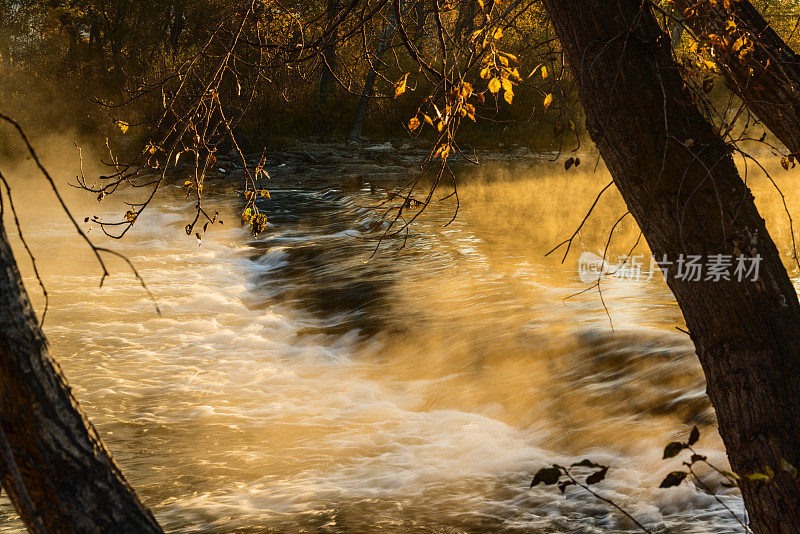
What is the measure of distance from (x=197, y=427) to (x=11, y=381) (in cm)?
541

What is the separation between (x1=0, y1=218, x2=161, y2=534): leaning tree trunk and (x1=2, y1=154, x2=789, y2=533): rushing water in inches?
140

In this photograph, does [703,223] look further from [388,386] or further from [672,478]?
[388,386]

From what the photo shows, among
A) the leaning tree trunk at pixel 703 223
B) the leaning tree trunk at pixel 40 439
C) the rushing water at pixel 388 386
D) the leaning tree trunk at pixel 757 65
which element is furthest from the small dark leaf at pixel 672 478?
the rushing water at pixel 388 386

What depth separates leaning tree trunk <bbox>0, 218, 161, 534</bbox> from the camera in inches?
63.9

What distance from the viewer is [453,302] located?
31.4ft

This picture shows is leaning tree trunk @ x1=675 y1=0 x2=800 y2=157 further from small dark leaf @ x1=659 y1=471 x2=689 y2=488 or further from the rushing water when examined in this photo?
the rushing water

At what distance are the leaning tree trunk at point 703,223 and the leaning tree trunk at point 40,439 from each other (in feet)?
6.02

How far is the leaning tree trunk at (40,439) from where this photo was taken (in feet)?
5.33

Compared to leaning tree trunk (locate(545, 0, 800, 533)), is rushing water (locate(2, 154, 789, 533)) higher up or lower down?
lower down

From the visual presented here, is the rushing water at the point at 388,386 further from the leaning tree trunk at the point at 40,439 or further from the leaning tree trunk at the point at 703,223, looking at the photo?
the leaning tree trunk at the point at 40,439

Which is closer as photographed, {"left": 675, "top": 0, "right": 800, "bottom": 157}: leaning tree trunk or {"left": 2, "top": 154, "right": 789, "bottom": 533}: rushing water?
{"left": 675, "top": 0, "right": 800, "bottom": 157}: leaning tree trunk

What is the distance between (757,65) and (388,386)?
522 cm

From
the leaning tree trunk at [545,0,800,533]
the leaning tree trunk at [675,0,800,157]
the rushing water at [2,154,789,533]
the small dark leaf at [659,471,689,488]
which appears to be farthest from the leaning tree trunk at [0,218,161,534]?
the rushing water at [2,154,789,533]

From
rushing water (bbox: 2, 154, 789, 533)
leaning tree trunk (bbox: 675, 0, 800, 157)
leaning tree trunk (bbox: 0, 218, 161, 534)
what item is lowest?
rushing water (bbox: 2, 154, 789, 533)
